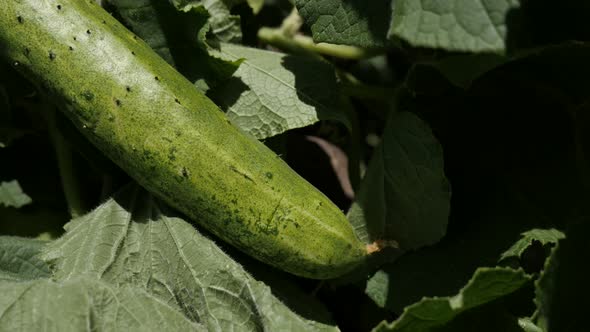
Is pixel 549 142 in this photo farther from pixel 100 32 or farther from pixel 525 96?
pixel 100 32

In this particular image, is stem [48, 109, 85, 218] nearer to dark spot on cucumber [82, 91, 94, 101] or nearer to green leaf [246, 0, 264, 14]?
dark spot on cucumber [82, 91, 94, 101]

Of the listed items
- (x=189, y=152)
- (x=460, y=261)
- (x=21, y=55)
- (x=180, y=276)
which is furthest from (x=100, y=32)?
(x=460, y=261)

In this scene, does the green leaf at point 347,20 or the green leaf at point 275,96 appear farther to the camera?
the green leaf at point 275,96

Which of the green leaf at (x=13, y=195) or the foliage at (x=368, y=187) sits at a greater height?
the foliage at (x=368, y=187)

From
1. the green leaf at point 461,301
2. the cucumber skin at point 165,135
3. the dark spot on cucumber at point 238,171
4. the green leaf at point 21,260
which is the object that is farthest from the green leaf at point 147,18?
the green leaf at point 461,301

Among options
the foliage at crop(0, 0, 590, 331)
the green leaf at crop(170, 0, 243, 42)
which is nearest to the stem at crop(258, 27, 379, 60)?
the foliage at crop(0, 0, 590, 331)

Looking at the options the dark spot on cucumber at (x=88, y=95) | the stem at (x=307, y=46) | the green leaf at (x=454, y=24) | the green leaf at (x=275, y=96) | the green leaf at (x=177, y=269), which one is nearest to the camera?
the green leaf at (x=454, y=24)

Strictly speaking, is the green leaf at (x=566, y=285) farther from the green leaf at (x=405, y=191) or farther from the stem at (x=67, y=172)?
the stem at (x=67, y=172)
